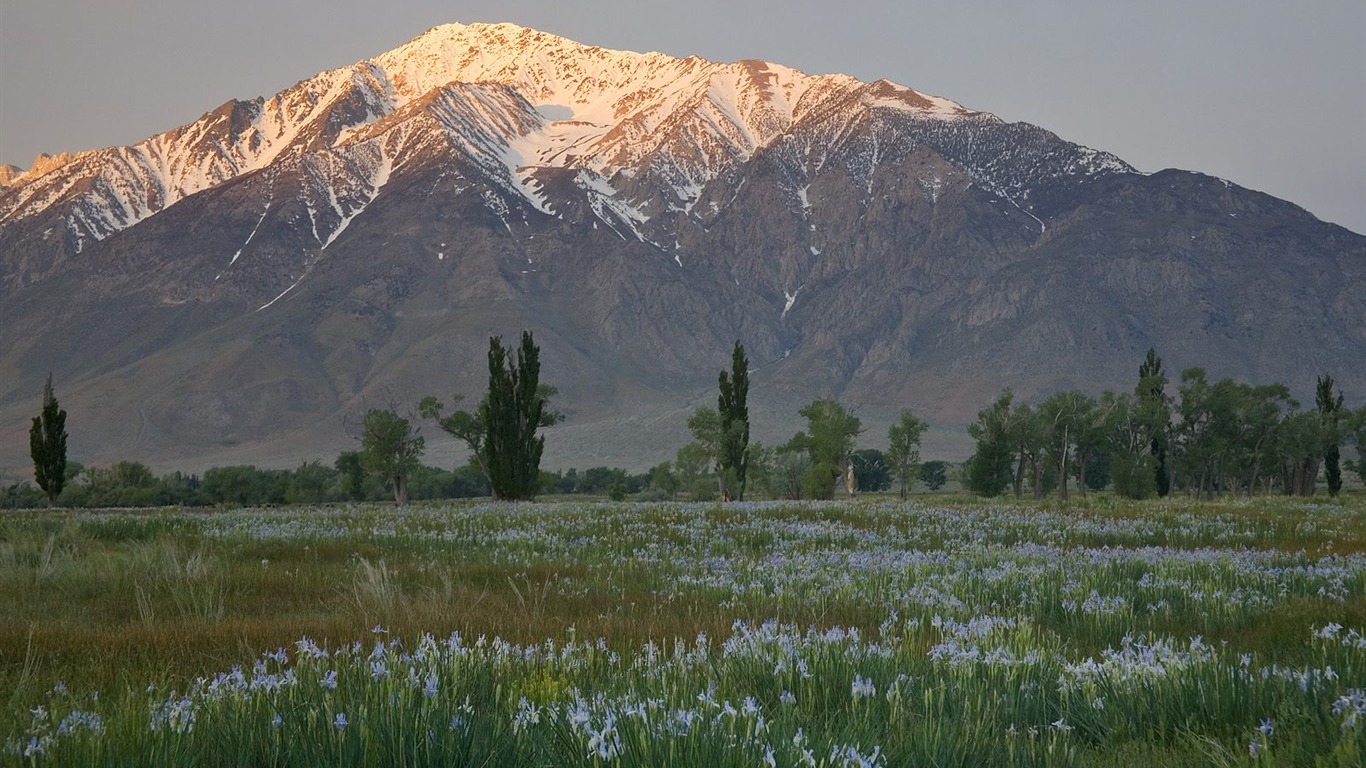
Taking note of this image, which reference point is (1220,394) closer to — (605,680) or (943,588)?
(943,588)

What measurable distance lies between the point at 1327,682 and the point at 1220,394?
321ft

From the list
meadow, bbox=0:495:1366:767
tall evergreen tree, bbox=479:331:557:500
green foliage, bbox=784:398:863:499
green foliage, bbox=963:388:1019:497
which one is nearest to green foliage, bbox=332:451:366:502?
green foliage, bbox=784:398:863:499

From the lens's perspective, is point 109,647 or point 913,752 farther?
point 109,647

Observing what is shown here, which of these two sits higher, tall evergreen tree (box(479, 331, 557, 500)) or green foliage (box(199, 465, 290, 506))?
tall evergreen tree (box(479, 331, 557, 500))

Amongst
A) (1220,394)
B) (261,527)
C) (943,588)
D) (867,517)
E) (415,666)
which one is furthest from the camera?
(1220,394)

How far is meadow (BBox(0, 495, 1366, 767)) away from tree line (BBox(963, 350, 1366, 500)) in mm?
Result: 57947

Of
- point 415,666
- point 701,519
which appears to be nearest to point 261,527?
point 701,519

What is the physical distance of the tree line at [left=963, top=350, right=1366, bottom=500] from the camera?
234 ft

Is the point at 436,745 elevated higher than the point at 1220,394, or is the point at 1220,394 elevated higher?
the point at 1220,394

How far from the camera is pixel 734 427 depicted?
65375mm

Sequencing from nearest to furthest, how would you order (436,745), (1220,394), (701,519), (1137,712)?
(436,745), (1137,712), (701,519), (1220,394)

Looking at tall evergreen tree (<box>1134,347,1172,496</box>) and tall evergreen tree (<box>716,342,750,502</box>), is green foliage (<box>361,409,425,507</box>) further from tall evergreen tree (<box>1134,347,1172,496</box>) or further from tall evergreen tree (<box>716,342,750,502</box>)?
tall evergreen tree (<box>1134,347,1172,496</box>)

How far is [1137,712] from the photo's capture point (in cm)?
476

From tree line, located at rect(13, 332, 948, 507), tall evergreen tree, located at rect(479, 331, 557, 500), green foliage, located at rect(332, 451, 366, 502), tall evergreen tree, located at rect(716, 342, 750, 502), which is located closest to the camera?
tall evergreen tree, located at rect(479, 331, 557, 500)
